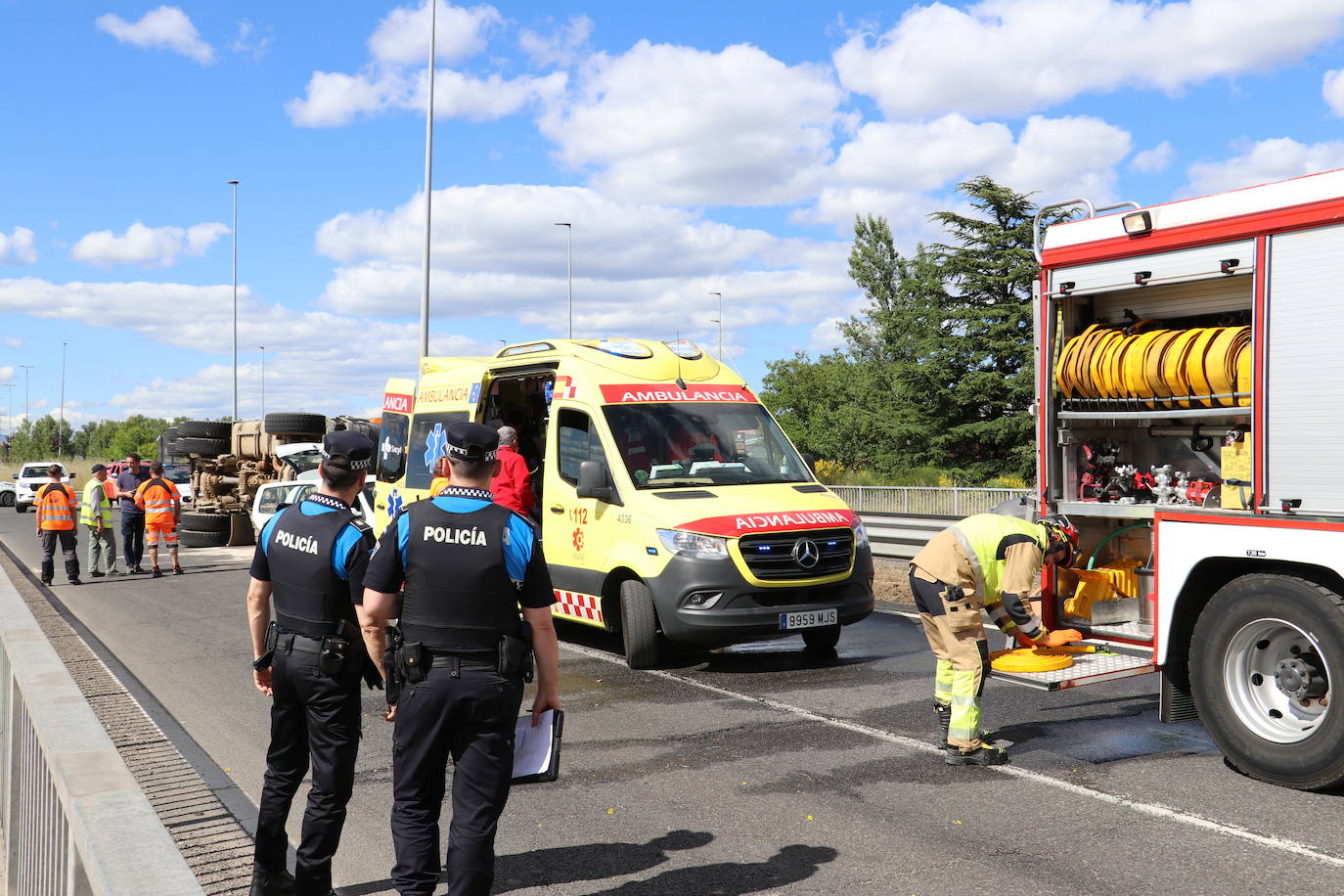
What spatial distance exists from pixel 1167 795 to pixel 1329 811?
2.22ft

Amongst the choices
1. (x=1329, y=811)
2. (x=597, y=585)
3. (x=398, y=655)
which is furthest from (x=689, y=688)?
(x=398, y=655)

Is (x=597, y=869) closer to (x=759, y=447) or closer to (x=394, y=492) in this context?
(x=759, y=447)

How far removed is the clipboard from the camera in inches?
158

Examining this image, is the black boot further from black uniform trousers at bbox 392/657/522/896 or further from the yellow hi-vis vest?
the yellow hi-vis vest

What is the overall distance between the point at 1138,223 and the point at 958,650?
2733 millimetres

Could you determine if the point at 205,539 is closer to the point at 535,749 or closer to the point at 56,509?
the point at 56,509

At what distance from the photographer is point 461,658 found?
3.80 metres

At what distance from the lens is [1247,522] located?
19.3 ft

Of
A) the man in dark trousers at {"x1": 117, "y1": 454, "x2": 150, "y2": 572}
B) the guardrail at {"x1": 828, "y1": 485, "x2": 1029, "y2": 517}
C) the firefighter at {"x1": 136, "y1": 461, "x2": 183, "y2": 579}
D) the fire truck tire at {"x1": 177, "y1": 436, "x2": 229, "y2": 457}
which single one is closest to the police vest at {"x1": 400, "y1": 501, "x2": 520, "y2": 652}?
the guardrail at {"x1": 828, "y1": 485, "x2": 1029, "y2": 517}

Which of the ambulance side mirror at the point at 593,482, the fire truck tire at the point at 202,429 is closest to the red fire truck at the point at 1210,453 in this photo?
the ambulance side mirror at the point at 593,482

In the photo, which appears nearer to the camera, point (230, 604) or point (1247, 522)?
point (1247, 522)

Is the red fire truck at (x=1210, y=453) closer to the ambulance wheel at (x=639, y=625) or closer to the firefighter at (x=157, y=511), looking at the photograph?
the ambulance wheel at (x=639, y=625)

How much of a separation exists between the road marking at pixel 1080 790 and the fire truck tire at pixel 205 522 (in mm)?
17600

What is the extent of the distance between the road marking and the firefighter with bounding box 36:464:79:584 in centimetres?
1171
